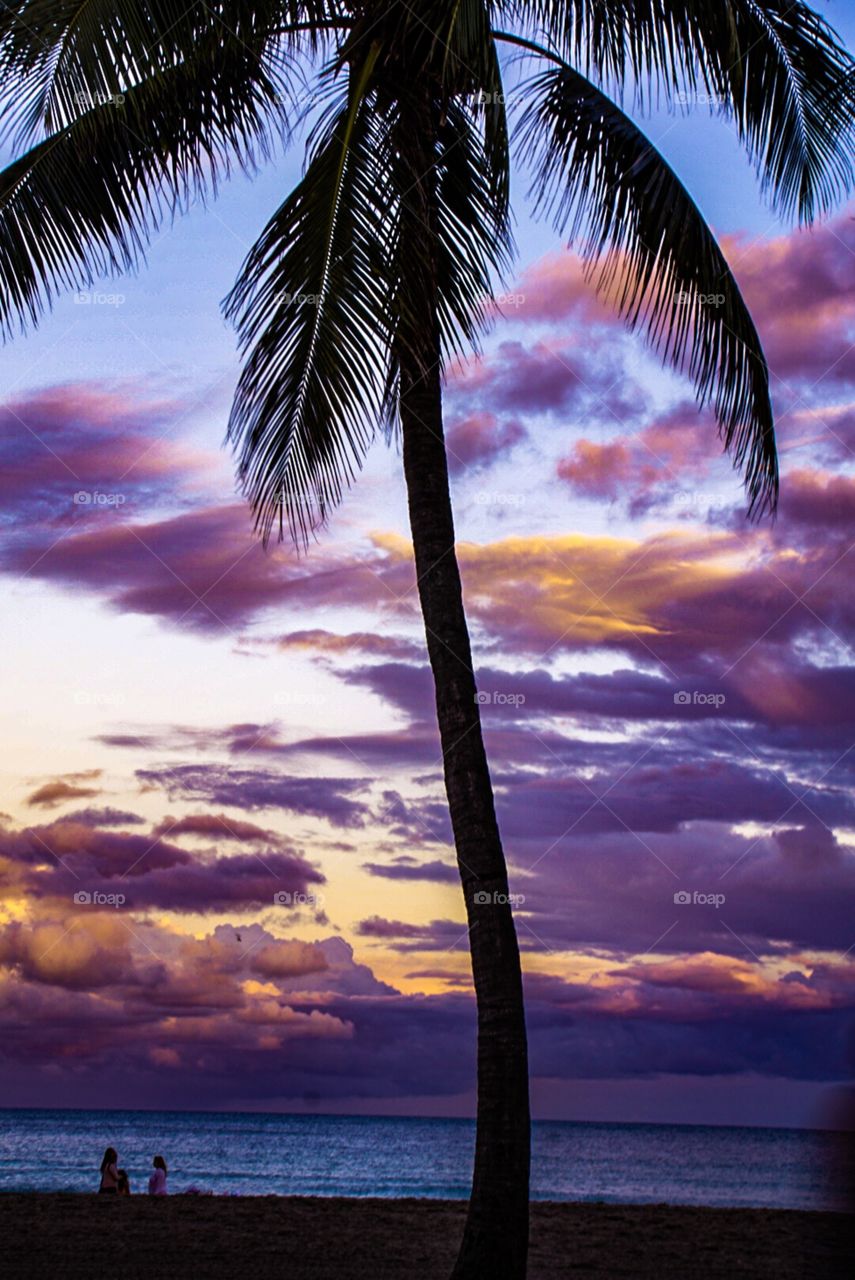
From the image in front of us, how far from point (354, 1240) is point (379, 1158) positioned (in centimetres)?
4583

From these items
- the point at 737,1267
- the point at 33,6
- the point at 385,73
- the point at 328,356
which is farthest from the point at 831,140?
the point at 737,1267

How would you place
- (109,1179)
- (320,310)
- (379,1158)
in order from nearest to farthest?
(320,310) < (109,1179) < (379,1158)

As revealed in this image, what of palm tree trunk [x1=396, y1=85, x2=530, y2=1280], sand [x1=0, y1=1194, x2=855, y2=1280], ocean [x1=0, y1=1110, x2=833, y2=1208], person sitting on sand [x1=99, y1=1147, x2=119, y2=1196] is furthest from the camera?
ocean [x1=0, y1=1110, x2=833, y2=1208]

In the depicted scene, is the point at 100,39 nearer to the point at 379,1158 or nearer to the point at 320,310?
the point at 320,310

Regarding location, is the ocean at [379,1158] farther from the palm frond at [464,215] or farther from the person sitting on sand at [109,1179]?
the palm frond at [464,215]

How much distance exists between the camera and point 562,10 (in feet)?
28.4

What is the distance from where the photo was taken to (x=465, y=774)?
27.1ft

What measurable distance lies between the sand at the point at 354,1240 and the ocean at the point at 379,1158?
2075 centimetres

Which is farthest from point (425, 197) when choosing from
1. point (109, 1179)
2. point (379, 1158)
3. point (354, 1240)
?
point (379, 1158)

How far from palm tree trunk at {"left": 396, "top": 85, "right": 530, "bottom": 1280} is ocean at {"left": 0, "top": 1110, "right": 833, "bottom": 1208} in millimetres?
26176

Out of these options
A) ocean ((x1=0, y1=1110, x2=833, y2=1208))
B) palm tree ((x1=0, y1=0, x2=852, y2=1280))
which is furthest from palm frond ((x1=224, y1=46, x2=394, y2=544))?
ocean ((x1=0, y1=1110, x2=833, y2=1208))

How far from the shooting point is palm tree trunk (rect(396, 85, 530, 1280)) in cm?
774

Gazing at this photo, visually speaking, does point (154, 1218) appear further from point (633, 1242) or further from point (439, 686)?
point (439, 686)

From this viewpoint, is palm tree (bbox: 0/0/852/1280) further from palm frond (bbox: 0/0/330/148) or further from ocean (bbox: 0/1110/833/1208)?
ocean (bbox: 0/1110/833/1208)
